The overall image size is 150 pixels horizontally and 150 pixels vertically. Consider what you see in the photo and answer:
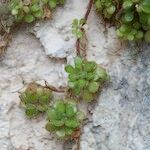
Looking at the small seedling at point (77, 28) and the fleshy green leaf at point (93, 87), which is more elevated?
the small seedling at point (77, 28)

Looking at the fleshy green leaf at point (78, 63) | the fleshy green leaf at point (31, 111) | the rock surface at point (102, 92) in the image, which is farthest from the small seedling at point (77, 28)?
the fleshy green leaf at point (31, 111)

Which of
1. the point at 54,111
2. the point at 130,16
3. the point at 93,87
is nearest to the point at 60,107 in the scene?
the point at 54,111

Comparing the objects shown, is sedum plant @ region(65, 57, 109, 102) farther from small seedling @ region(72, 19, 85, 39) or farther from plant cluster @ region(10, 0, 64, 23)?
plant cluster @ region(10, 0, 64, 23)

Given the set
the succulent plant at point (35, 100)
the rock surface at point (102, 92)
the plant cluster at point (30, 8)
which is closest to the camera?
the rock surface at point (102, 92)

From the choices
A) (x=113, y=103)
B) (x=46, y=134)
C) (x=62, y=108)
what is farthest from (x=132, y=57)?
(x=46, y=134)

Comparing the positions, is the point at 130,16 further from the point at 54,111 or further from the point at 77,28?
the point at 54,111

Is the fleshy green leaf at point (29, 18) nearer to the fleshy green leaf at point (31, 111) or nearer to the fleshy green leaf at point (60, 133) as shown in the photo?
the fleshy green leaf at point (31, 111)

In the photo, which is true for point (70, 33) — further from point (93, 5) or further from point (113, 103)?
point (113, 103)
